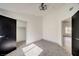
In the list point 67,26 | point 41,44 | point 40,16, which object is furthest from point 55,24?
point 41,44

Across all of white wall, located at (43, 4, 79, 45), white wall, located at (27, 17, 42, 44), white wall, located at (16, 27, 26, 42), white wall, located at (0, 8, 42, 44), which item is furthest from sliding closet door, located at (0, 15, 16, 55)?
white wall, located at (43, 4, 79, 45)

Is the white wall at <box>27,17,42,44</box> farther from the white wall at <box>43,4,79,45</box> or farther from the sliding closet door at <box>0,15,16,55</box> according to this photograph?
the sliding closet door at <box>0,15,16,55</box>

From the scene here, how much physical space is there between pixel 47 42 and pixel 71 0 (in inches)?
43.7

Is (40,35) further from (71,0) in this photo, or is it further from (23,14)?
(71,0)

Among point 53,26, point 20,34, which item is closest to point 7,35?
point 20,34

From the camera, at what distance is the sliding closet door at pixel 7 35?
1.16 meters

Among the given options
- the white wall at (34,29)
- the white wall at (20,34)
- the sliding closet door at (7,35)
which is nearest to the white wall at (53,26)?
the white wall at (34,29)

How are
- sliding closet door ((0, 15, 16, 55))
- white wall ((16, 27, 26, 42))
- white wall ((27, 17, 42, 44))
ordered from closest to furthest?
sliding closet door ((0, 15, 16, 55)) → white wall ((16, 27, 26, 42)) → white wall ((27, 17, 42, 44))

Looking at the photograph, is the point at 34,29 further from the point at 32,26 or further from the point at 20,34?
the point at 20,34

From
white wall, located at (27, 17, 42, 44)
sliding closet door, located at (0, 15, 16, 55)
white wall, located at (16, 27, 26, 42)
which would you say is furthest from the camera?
white wall, located at (27, 17, 42, 44)

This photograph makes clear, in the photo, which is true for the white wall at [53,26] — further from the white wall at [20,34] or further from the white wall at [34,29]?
the white wall at [20,34]

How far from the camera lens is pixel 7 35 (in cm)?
126

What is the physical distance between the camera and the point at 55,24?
1523 mm

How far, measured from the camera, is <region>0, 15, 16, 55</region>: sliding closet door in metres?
1.16
